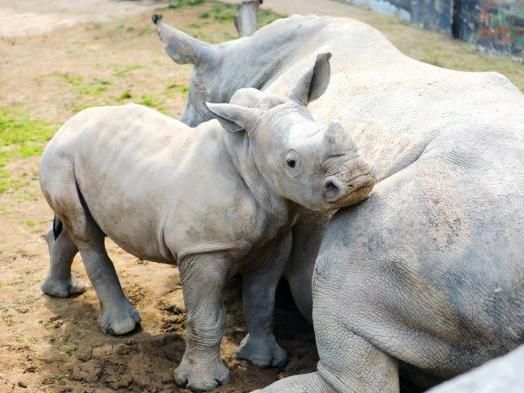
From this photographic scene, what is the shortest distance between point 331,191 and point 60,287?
241 centimetres

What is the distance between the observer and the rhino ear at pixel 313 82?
12.7 feet

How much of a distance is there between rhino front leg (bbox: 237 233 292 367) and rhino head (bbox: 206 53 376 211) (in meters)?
0.64

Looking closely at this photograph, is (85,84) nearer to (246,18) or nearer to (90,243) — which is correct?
(246,18)

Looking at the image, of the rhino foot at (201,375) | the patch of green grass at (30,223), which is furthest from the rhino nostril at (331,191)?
the patch of green grass at (30,223)

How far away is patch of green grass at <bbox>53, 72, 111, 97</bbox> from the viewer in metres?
9.40

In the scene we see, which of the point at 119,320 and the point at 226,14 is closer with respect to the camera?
the point at 119,320

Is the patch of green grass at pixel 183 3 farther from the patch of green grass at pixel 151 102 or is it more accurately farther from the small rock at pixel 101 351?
the small rock at pixel 101 351

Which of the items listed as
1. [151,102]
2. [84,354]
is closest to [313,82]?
[84,354]

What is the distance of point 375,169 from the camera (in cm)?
361

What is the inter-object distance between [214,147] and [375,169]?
2.75 feet

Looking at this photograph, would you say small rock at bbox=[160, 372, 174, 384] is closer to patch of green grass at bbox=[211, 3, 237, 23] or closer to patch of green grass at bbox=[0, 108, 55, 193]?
patch of green grass at bbox=[0, 108, 55, 193]

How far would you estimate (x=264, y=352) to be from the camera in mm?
4383

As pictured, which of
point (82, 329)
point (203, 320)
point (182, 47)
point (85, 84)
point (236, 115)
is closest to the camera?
point (236, 115)

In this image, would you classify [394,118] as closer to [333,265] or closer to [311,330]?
[333,265]
